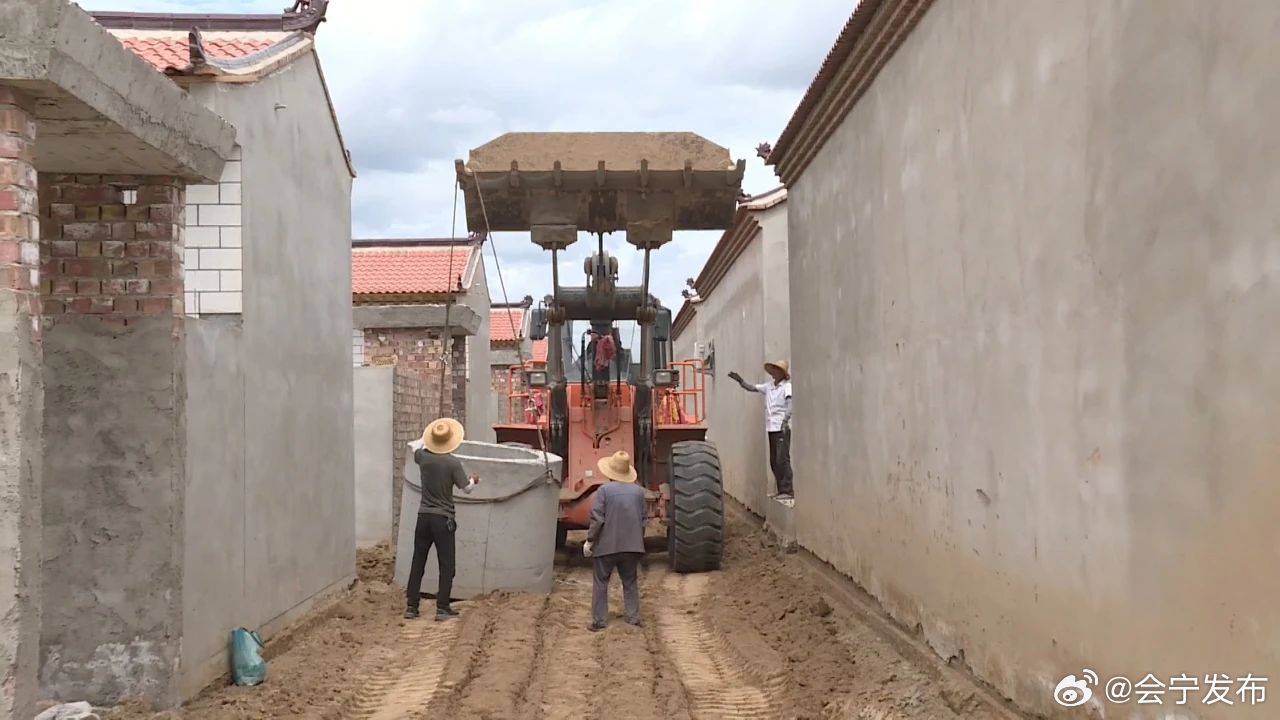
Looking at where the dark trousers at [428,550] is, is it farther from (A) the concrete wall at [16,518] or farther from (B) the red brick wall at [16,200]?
(B) the red brick wall at [16,200]

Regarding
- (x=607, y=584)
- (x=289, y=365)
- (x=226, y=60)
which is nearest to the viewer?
(x=226, y=60)

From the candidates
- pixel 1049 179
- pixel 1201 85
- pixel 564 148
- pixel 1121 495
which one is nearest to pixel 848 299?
pixel 564 148

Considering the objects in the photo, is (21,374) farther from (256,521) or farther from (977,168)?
(977,168)

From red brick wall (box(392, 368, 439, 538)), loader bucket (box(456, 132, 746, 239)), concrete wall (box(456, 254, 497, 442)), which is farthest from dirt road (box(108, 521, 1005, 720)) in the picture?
concrete wall (box(456, 254, 497, 442))

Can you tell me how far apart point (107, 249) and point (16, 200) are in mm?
1915

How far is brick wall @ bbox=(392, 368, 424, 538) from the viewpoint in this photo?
537 inches

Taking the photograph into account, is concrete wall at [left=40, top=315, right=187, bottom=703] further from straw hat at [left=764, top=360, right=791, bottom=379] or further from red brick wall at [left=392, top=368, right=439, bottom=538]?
straw hat at [left=764, top=360, right=791, bottom=379]

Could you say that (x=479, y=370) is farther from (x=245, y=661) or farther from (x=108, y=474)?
(x=108, y=474)

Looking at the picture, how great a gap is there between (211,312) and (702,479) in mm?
5405

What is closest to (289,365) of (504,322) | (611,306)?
(611,306)

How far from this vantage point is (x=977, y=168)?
5.65m

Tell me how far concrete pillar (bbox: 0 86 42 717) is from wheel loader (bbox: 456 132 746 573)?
5426 mm

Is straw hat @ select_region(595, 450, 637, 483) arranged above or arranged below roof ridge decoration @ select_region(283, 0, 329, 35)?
below

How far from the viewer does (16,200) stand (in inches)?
173
